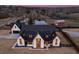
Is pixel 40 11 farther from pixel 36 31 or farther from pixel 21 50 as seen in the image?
pixel 21 50

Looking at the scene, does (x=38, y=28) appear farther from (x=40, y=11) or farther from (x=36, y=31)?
(x=40, y=11)

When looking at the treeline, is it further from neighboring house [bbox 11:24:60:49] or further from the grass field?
the grass field

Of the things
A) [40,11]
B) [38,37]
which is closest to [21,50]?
[38,37]

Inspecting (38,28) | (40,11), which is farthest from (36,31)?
(40,11)

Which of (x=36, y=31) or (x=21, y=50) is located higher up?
(x=36, y=31)

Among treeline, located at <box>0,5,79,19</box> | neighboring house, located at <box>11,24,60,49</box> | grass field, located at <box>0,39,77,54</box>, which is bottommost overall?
grass field, located at <box>0,39,77,54</box>

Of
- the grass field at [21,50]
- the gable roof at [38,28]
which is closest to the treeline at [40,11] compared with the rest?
the gable roof at [38,28]

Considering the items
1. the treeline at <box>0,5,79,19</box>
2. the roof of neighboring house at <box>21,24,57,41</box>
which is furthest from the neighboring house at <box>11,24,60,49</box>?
the treeline at <box>0,5,79,19</box>

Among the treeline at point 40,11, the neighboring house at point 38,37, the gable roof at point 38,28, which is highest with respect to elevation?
the treeline at point 40,11

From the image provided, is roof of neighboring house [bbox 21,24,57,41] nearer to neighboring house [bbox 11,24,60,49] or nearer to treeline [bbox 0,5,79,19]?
neighboring house [bbox 11,24,60,49]

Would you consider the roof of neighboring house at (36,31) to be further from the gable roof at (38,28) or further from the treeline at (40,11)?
the treeline at (40,11)

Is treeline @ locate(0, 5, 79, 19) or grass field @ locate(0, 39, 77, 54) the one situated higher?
treeline @ locate(0, 5, 79, 19)

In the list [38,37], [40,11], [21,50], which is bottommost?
[21,50]

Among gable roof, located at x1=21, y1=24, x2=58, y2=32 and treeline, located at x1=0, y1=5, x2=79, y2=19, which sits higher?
treeline, located at x1=0, y1=5, x2=79, y2=19
